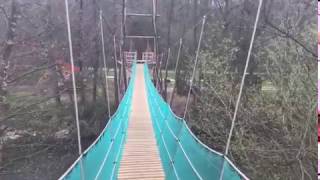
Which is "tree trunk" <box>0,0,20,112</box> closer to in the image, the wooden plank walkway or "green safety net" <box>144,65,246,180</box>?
the wooden plank walkway

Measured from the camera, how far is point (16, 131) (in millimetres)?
6438

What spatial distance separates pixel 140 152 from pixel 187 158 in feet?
6.05

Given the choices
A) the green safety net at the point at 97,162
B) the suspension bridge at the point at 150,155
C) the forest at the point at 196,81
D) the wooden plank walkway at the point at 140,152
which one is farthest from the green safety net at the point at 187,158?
the forest at the point at 196,81

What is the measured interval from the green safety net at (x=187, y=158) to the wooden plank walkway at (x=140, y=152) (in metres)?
0.11

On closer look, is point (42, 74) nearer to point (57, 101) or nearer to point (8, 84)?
point (8, 84)

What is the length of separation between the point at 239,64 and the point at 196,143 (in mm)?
5246

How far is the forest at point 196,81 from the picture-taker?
10.8 ft

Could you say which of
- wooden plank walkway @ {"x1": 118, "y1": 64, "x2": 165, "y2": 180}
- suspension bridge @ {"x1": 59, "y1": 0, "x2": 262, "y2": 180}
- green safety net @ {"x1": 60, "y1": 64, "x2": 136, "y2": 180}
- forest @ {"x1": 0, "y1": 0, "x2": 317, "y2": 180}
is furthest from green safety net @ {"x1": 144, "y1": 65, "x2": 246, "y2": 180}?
forest @ {"x1": 0, "y1": 0, "x2": 317, "y2": 180}

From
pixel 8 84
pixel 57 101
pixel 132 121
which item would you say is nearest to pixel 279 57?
pixel 132 121

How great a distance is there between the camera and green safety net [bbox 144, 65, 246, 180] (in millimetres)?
1956

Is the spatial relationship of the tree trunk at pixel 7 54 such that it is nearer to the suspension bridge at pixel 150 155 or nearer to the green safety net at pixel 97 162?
the suspension bridge at pixel 150 155

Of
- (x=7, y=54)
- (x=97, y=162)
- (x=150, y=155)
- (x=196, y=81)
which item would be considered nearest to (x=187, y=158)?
(x=97, y=162)

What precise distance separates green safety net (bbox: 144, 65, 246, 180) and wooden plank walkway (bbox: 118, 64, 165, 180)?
11 centimetres

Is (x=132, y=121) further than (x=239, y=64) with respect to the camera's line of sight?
No
